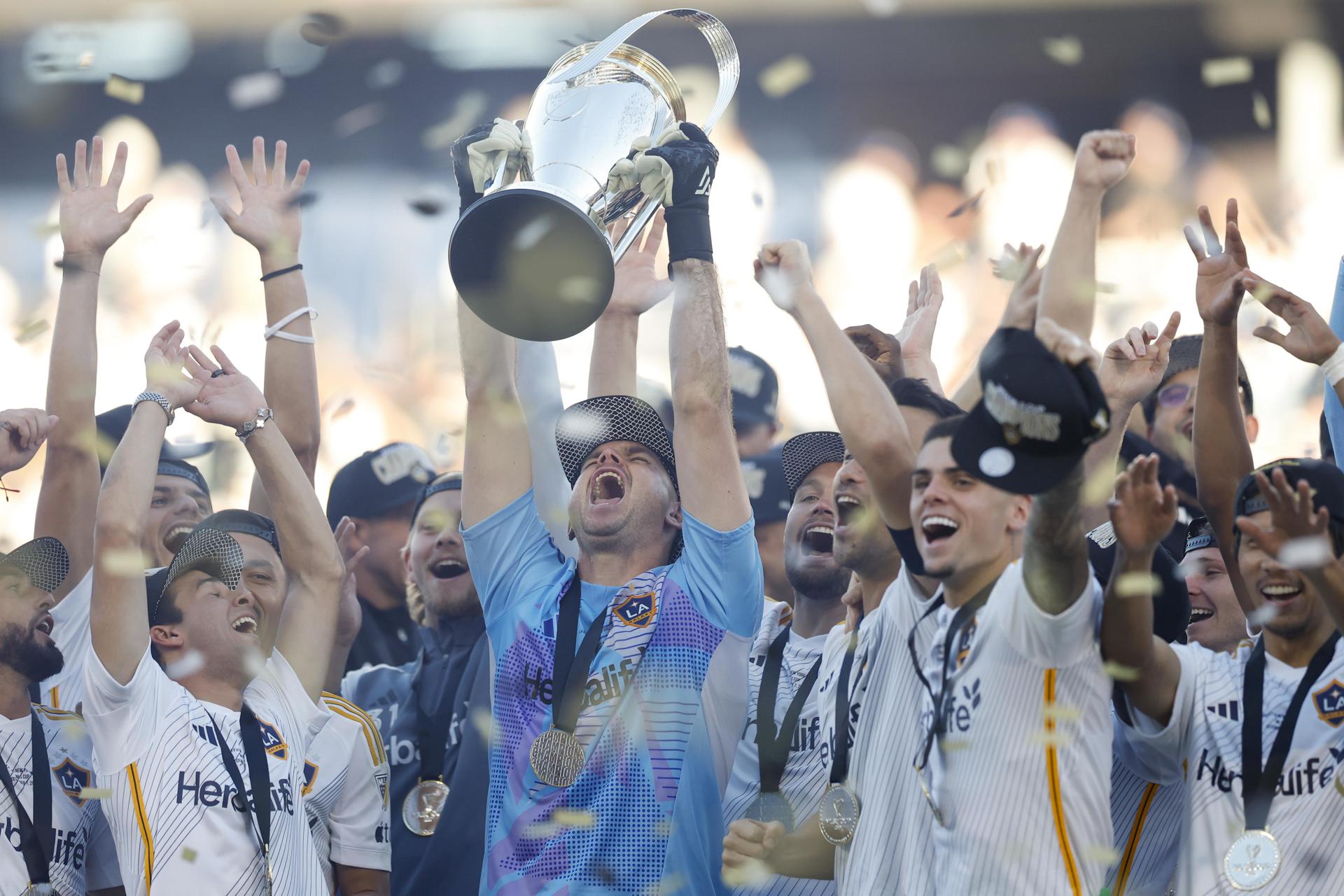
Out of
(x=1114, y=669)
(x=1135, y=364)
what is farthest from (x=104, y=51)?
(x=1114, y=669)

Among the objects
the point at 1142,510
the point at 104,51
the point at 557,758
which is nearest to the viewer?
the point at 1142,510

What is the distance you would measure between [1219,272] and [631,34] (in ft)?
4.39

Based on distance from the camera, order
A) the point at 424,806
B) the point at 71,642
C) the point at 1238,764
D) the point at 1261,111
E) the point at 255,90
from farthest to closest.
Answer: the point at 255,90, the point at 1261,111, the point at 424,806, the point at 71,642, the point at 1238,764

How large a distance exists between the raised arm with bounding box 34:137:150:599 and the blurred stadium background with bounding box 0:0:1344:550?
12.9 feet

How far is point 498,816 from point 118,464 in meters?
1.10

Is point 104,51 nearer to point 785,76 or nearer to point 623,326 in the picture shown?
point 785,76

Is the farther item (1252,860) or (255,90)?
(255,90)

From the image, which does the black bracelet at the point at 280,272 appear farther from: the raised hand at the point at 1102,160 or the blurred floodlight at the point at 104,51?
the blurred floodlight at the point at 104,51

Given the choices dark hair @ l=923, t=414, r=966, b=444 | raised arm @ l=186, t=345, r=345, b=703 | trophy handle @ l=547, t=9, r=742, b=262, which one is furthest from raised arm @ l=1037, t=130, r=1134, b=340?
raised arm @ l=186, t=345, r=345, b=703

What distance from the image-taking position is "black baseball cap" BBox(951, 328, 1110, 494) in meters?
2.38

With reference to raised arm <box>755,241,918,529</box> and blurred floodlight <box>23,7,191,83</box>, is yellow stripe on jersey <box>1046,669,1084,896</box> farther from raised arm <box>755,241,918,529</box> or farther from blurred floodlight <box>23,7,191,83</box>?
blurred floodlight <box>23,7,191,83</box>

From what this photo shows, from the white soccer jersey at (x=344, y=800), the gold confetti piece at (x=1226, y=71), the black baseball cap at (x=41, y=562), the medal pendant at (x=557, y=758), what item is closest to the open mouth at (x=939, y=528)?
the medal pendant at (x=557, y=758)

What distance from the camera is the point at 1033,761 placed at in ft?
8.74

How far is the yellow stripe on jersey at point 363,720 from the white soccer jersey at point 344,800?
0.04 ft
